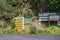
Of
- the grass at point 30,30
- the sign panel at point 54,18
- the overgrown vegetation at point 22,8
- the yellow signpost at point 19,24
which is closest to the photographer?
the grass at point 30,30

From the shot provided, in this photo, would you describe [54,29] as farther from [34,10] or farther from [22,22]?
[34,10]

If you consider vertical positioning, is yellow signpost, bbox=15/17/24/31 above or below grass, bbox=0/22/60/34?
above

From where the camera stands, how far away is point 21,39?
42.7ft

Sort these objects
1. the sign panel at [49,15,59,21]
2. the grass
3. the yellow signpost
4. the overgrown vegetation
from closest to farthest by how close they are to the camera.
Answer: the grass, the yellow signpost, the sign panel at [49,15,59,21], the overgrown vegetation

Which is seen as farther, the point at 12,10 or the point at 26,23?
the point at 12,10

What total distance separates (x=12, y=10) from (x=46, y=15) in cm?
358

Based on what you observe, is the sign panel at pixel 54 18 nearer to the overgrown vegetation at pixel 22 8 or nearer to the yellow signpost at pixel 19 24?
the overgrown vegetation at pixel 22 8

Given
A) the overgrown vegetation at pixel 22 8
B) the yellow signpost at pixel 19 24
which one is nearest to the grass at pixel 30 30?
the overgrown vegetation at pixel 22 8

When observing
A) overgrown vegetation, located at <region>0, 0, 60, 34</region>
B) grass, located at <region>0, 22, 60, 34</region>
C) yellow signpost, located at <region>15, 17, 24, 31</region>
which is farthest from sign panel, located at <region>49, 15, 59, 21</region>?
yellow signpost, located at <region>15, 17, 24, 31</region>

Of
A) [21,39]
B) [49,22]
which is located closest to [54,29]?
[49,22]

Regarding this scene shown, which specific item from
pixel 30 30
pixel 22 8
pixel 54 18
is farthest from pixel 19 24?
pixel 22 8

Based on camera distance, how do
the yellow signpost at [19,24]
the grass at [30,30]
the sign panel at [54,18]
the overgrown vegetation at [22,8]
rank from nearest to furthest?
1. the grass at [30,30]
2. the yellow signpost at [19,24]
3. the sign panel at [54,18]
4. the overgrown vegetation at [22,8]

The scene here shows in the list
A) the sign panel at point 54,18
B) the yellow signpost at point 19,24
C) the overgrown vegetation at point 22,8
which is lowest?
the yellow signpost at point 19,24

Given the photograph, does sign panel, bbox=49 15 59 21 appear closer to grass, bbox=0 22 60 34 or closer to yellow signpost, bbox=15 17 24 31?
grass, bbox=0 22 60 34
